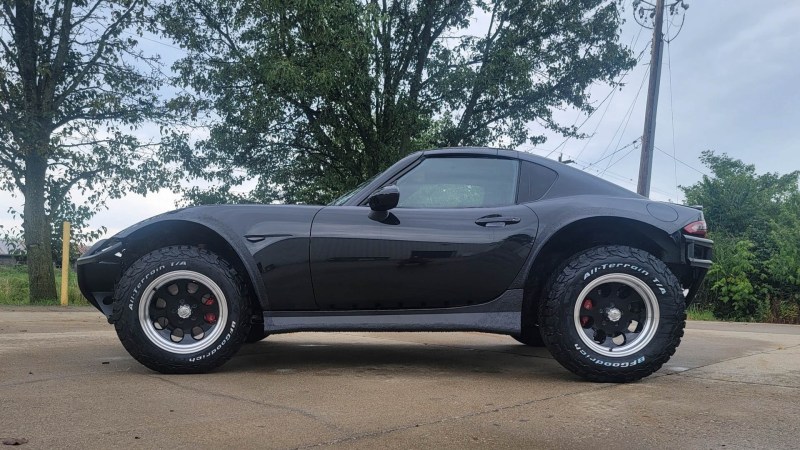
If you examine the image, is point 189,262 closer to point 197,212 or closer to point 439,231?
point 197,212

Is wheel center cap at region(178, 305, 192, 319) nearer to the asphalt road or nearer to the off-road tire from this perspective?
the off-road tire

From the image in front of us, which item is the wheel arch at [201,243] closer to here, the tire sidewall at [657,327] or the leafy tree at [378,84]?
the tire sidewall at [657,327]

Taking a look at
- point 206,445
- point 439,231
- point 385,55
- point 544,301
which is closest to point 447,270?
point 439,231

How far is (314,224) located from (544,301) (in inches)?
56.6

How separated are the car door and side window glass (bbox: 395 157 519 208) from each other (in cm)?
21

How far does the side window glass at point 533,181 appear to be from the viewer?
12.4 ft

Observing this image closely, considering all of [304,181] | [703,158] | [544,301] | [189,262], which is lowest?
[544,301]

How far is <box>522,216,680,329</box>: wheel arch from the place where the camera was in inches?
141

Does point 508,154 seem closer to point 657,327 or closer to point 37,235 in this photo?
point 657,327

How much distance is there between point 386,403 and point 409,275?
2.86 feet

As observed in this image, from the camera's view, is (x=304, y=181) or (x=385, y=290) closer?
(x=385, y=290)

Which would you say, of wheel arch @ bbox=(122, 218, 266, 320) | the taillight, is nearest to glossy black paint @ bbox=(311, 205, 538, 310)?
wheel arch @ bbox=(122, 218, 266, 320)

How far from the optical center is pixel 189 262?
3.41m

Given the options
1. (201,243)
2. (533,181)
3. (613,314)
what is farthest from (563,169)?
(201,243)
